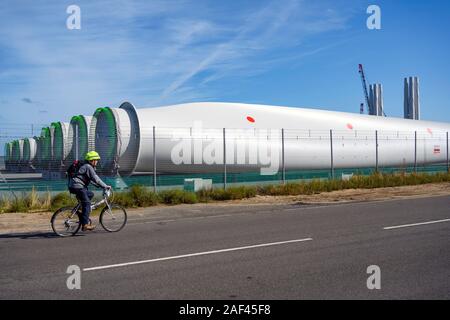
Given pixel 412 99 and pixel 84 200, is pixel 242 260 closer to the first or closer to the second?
pixel 84 200

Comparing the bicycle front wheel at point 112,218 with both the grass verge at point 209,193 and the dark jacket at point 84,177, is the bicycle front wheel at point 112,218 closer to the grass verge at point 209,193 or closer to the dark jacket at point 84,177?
the dark jacket at point 84,177

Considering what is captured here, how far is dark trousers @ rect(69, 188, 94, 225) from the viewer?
34.9 ft

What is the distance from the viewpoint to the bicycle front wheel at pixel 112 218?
11211 millimetres

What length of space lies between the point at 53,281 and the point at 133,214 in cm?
834

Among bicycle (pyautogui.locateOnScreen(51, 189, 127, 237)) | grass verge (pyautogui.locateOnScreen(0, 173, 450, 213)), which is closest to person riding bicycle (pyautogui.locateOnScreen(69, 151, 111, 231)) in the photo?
bicycle (pyautogui.locateOnScreen(51, 189, 127, 237))

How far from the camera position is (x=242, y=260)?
7.82 meters

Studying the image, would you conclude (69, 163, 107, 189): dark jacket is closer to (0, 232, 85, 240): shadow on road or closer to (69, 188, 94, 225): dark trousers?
(69, 188, 94, 225): dark trousers

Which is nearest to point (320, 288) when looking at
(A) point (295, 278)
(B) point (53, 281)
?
(A) point (295, 278)

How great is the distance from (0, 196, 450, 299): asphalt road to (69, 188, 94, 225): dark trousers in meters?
0.41

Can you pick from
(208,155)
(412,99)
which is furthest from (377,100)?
(208,155)

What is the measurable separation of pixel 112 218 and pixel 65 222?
1000 mm

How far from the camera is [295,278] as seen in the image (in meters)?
6.56

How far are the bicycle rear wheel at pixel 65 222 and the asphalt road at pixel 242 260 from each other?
1.06 ft

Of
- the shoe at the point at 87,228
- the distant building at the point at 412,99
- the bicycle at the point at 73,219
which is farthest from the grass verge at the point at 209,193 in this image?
the distant building at the point at 412,99
